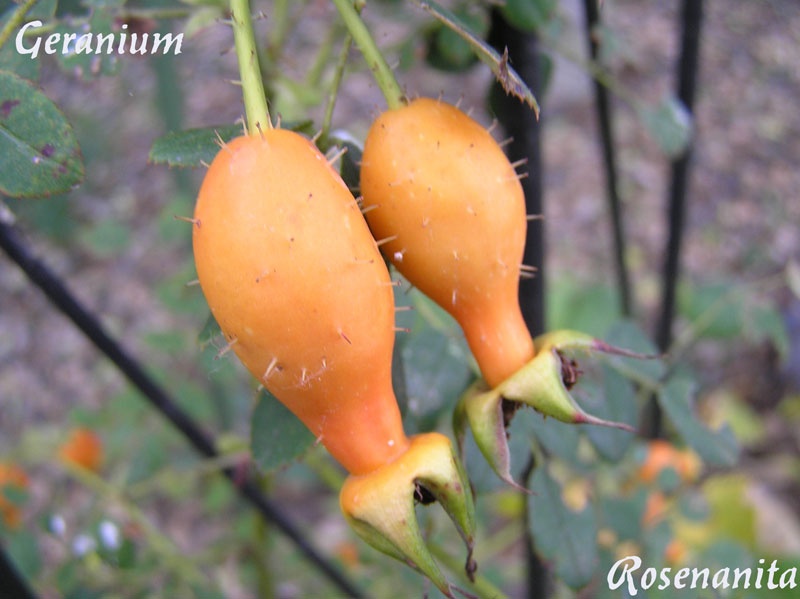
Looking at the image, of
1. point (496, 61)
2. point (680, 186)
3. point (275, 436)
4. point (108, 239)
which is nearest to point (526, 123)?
point (496, 61)

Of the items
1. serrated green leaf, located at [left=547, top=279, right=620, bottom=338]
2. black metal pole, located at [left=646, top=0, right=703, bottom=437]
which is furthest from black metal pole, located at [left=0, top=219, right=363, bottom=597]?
serrated green leaf, located at [left=547, top=279, right=620, bottom=338]

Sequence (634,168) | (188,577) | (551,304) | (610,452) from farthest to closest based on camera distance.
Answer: (634,168), (551,304), (188,577), (610,452)

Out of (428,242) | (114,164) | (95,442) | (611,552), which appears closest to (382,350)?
(428,242)

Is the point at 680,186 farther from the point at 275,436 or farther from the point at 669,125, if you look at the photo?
the point at 275,436

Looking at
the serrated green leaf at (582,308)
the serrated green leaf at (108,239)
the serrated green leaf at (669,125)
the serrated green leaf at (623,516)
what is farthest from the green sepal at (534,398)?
the serrated green leaf at (582,308)

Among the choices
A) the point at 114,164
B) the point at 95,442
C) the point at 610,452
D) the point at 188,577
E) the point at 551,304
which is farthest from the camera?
the point at 114,164

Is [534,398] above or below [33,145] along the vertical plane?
below

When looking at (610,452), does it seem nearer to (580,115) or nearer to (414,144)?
(414,144)
